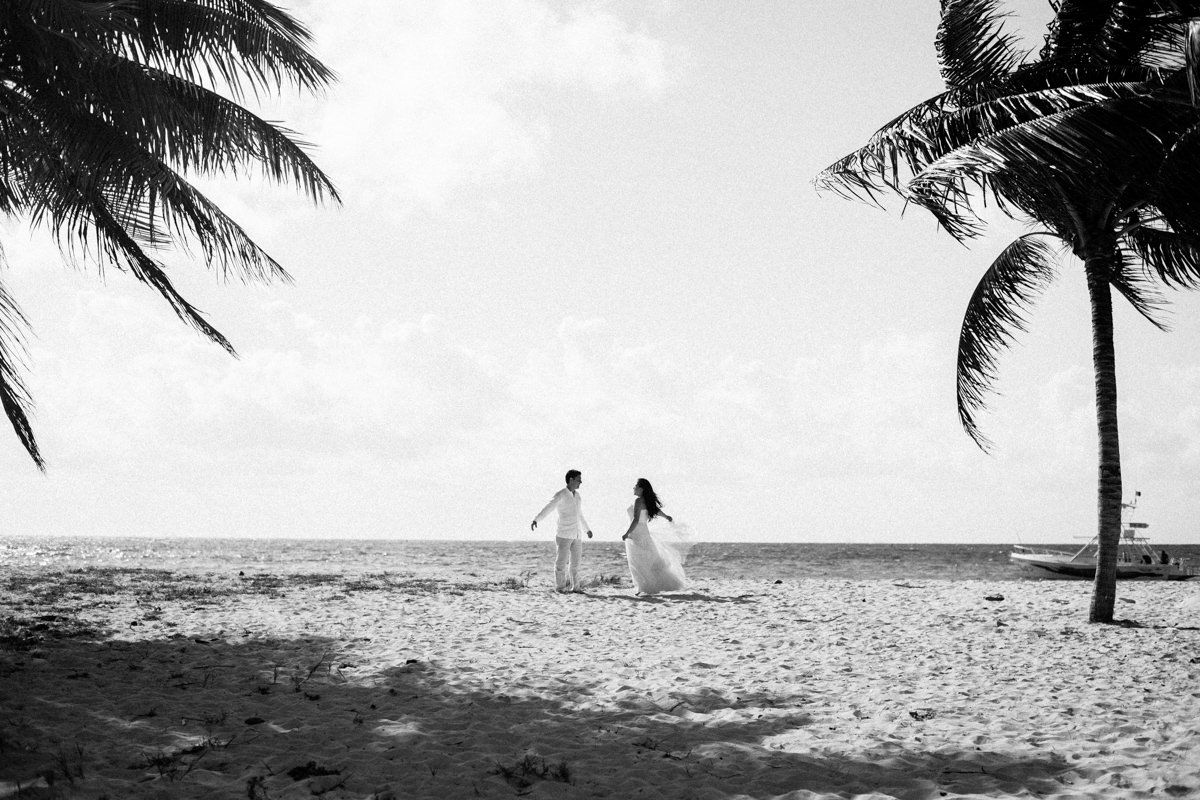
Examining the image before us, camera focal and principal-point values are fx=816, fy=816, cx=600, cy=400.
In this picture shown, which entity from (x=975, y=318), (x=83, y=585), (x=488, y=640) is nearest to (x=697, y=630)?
(x=488, y=640)

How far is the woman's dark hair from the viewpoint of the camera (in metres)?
14.1

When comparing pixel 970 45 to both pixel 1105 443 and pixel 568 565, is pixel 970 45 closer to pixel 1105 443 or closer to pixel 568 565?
pixel 1105 443

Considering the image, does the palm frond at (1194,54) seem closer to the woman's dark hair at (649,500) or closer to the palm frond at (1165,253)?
the palm frond at (1165,253)

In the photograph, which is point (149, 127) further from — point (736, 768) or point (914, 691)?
point (914, 691)

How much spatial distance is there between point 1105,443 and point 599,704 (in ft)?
25.4

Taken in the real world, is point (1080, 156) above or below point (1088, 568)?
above

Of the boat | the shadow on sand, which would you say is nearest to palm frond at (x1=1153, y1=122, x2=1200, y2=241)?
the shadow on sand

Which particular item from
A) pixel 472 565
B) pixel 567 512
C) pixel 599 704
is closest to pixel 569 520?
pixel 567 512

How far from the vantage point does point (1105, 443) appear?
10.4 m

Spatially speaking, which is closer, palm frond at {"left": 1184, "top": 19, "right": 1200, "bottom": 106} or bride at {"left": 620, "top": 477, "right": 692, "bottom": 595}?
palm frond at {"left": 1184, "top": 19, "right": 1200, "bottom": 106}

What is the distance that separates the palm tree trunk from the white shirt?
25.8 feet

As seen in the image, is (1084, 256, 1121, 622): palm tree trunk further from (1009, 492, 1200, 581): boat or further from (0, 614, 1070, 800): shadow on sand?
(1009, 492, 1200, 581): boat

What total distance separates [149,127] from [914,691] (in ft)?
30.0

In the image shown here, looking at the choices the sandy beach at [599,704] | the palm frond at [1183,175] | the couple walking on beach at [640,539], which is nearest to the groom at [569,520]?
the couple walking on beach at [640,539]
